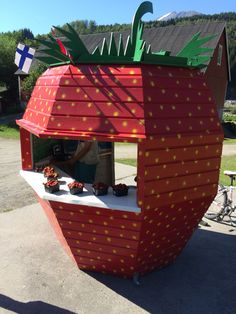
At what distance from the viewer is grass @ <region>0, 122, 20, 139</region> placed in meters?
20.5

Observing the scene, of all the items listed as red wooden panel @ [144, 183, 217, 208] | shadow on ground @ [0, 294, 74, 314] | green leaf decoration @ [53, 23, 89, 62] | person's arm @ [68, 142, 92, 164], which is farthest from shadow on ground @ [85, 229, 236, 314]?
green leaf decoration @ [53, 23, 89, 62]

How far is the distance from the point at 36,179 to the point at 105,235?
142 cm

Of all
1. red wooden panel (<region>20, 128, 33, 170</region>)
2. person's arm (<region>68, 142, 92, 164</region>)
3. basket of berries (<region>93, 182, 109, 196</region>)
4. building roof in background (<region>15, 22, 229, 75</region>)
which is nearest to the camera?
basket of berries (<region>93, 182, 109, 196</region>)

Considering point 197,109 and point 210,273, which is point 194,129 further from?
point 210,273

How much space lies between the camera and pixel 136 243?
4.45 metres

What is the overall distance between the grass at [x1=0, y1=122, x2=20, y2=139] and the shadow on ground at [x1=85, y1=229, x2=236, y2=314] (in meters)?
16.4

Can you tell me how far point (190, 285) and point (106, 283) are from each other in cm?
121

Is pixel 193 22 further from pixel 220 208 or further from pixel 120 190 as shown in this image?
pixel 120 190

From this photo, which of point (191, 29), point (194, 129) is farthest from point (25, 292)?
point (191, 29)

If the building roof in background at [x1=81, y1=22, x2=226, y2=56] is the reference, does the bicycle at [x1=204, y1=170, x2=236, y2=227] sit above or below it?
below

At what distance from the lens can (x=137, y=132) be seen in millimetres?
3885

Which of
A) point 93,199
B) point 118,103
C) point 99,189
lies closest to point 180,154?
point 118,103

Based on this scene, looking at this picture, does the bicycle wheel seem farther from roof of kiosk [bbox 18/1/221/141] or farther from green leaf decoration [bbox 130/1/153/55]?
green leaf decoration [bbox 130/1/153/55]

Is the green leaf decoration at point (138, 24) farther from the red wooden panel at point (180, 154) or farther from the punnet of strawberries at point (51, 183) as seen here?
the punnet of strawberries at point (51, 183)
